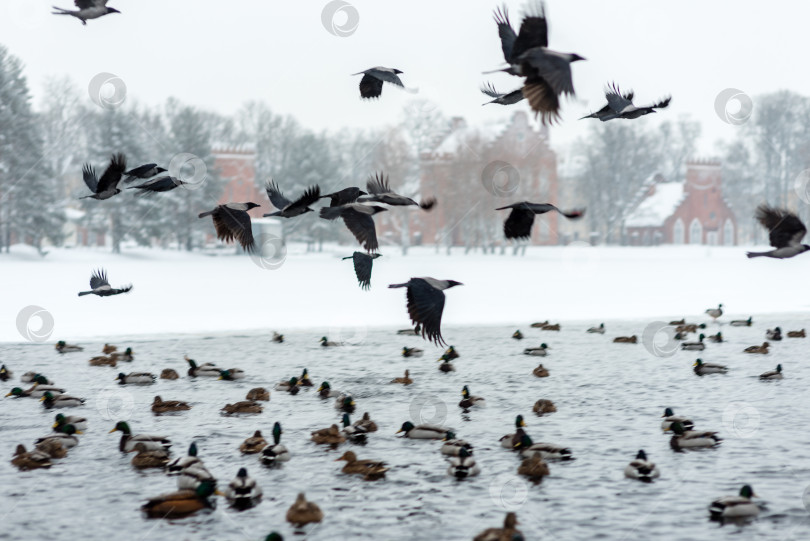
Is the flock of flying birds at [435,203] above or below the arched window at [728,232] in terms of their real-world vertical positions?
Result: below

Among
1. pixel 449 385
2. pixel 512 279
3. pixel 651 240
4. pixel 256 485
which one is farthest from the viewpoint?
pixel 651 240

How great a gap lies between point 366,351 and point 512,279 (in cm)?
2475

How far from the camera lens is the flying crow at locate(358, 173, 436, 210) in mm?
9117

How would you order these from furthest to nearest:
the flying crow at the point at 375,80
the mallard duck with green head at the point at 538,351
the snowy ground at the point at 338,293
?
the snowy ground at the point at 338,293 < the mallard duck with green head at the point at 538,351 < the flying crow at the point at 375,80

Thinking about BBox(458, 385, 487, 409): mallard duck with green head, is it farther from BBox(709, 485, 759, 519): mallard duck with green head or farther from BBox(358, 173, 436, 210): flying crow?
BBox(709, 485, 759, 519): mallard duck with green head

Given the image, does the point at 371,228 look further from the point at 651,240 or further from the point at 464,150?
the point at 651,240

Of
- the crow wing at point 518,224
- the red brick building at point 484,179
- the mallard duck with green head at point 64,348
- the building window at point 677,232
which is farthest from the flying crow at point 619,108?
the building window at point 677,232

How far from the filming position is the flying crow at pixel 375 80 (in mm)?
10602

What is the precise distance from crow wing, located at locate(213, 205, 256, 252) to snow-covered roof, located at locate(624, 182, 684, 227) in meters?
83.9

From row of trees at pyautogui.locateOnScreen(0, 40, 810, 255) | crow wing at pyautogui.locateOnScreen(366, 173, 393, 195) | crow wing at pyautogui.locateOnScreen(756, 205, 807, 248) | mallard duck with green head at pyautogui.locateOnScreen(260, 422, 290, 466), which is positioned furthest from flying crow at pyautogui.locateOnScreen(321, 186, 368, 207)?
row of trees at pyautogui.locateOnScreen(0, 40, 810, 255)

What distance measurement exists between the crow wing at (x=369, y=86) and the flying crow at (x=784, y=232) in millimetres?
4546

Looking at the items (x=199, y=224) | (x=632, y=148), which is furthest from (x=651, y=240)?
(x=199, y=224)

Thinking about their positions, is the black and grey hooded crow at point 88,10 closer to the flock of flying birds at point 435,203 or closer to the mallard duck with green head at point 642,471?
the flock of flying birds at point 435,203

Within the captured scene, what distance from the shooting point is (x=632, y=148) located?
9288 centimetres
